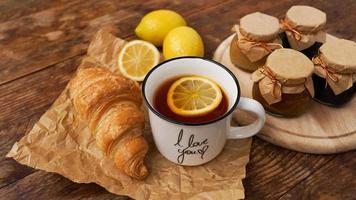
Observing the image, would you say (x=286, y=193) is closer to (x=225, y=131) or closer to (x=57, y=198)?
(x=225, y=131)

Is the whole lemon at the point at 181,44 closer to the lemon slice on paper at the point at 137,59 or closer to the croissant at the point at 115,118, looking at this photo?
the lemon slice on paper at the point at 137,59

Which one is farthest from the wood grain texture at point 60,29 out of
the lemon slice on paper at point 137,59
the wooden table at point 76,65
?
the lemon slice on paper at point 137,59

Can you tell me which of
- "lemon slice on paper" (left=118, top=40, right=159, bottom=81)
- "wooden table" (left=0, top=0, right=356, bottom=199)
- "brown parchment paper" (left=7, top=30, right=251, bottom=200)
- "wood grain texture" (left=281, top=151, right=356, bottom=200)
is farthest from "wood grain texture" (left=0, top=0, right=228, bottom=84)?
"wood grain texture" (left=281, top=151, right=356, bottom=200)

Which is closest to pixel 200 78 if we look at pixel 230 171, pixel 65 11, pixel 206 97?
pixel 206 97

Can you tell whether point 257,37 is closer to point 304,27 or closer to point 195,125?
point 304,27

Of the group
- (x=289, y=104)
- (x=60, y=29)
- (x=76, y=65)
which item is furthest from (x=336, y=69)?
(x=60, y=29)
